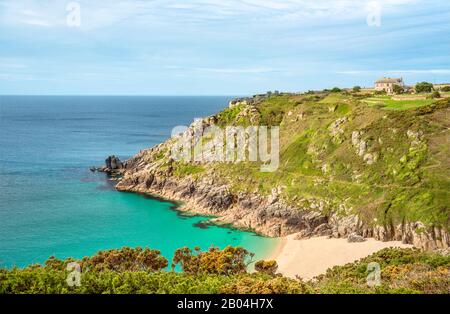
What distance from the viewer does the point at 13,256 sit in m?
55.7

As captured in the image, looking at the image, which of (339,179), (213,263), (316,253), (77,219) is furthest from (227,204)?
(213,263)

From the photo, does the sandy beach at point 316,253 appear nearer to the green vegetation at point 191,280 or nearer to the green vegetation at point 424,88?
the green vegetation at point 191,280

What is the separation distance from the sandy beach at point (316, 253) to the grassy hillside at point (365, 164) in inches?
211

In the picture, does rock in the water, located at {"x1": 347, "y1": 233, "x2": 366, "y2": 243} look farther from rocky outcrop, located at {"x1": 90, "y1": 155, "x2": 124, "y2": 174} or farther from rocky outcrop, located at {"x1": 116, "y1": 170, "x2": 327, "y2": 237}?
rocky outcrop, located at {"x1": 90, "y1": 155, "x2": 124, "y2": 174}

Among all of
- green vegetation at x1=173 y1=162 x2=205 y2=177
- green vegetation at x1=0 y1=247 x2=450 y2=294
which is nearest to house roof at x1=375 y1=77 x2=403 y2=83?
green vegetation at x1=173 y1=162 x2=205 y2=177

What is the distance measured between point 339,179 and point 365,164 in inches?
190

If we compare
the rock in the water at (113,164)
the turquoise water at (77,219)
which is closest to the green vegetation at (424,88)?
the turquoise water at (77,219)

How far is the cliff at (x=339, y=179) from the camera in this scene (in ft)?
200

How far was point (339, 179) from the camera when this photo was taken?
235ft

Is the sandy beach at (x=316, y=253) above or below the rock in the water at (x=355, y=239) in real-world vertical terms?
below

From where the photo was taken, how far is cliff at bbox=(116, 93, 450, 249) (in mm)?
61094

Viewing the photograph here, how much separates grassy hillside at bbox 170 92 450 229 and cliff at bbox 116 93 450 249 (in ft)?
0.50

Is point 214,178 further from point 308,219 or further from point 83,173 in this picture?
point 83,173

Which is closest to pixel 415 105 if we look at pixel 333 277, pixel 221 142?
pixel 221 142
